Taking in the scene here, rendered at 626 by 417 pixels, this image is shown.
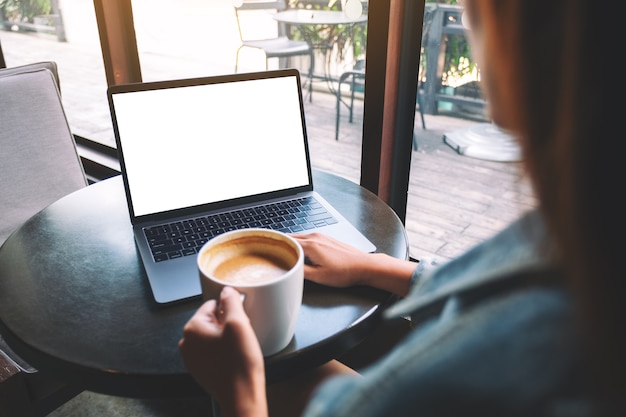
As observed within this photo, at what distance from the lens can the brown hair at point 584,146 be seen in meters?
0.28

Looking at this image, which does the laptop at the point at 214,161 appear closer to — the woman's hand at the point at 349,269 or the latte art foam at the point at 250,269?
the woman's hand at the point at 349,269

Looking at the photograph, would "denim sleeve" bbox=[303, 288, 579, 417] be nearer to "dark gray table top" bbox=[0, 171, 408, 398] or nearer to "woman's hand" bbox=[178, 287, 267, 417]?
"woman's hand" bbox=[178, 287, 267, 417]

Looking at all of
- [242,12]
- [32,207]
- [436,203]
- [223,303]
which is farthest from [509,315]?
[242,12]

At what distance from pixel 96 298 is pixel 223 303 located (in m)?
0.30

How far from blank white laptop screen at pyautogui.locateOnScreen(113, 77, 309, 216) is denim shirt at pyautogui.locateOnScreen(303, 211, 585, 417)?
2.13ft

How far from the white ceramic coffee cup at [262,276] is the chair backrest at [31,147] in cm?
99

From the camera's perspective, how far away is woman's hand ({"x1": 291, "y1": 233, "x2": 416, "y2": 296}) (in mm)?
776

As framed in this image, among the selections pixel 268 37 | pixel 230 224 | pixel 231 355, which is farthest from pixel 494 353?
pixel 268 37

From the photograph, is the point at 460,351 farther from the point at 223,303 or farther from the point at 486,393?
the point at 223,303

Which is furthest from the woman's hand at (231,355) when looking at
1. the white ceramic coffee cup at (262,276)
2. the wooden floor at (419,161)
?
the wooden floor at (419,161)

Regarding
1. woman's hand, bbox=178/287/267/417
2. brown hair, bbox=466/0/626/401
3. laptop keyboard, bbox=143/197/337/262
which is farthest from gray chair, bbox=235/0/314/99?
brown hair, bbox=466/0/626/401

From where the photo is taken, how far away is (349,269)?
78cm

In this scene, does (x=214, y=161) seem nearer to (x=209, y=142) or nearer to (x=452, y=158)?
(x=209, y=142)

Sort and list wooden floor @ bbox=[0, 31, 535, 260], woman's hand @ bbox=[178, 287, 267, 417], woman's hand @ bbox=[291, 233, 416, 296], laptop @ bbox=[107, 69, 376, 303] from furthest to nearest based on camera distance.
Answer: wooden floor @ bbox=[0, 31, 535, 260]
laptop @ bbox=[107, 69, 376, 303]
woman's hand @ bbox=[291, 233, 416, 296]
woman's hand @ bbox=[178, 287, 267, 417]
